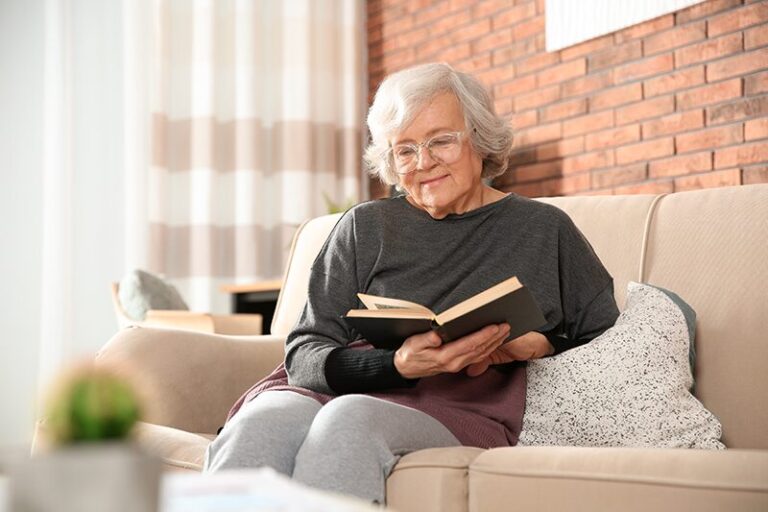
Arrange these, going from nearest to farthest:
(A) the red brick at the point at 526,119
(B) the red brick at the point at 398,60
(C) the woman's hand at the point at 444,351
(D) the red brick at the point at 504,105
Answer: (C) the woman's hand at the point at 444,351 < (A) the red brick at the point at 526,119 < (D) the red brick at the point at 504,105 < (B) the red brick at the point at 398,60

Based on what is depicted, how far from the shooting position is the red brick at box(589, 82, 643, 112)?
3736 millimetres

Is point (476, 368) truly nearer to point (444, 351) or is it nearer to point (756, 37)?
point (444, 351)

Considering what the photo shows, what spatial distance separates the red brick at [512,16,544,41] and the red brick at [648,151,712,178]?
2.77 ft

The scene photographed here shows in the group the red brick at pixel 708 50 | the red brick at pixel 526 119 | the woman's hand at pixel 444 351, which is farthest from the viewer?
the red brick at pixel 526 119

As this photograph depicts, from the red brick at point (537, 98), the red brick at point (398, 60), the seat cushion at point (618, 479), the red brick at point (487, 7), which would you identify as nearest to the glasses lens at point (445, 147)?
the seat cushion at point (618, 479)

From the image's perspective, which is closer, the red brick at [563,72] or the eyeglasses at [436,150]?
the eyeglasses at [436,150]

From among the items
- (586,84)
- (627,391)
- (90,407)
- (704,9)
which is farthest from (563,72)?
(90,407)

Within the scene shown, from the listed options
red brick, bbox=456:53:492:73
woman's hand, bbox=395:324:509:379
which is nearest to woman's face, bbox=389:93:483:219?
woman's hand, bbox=395:324:509:379

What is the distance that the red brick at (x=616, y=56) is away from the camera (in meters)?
3.73

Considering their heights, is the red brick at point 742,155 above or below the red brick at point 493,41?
below

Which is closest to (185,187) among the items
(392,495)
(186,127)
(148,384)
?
(186,127)

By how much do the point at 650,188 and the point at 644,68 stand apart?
0.44m

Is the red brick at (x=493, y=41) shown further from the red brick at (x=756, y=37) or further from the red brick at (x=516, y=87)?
the red brick at (x=756, y=37)

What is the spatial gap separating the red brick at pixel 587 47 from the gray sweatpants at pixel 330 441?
2.56 meters
